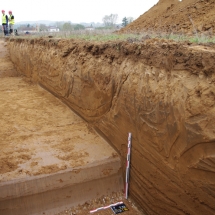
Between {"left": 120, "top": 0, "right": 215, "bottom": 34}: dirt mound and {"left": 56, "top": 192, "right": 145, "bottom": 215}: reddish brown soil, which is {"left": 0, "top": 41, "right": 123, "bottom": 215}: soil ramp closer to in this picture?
{"left": 56, "top": 192, "right": 145, "bottom": 215}: reddish brown soil

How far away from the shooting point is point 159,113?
3320 mm

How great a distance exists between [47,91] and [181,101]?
232 inches

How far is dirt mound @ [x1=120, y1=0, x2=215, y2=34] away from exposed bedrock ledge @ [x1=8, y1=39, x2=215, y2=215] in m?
2.56

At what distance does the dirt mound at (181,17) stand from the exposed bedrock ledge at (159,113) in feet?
8.40

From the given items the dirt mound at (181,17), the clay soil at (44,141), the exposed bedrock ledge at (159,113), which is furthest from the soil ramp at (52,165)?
the dirt mound at (181,17)

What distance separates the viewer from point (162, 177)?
3311 millimetres

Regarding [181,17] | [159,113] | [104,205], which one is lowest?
[104,205]

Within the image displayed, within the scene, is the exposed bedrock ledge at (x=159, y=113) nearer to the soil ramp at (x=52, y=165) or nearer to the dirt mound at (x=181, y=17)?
the soil ramp at (x=52, y=165)

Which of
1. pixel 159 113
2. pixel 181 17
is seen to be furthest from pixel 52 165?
pixel 181 17

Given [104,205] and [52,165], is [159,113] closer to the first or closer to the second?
[104,205]

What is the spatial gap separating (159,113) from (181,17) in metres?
5.68

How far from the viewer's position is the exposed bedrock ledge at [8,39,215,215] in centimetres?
269

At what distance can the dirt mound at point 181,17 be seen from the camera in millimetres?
6811

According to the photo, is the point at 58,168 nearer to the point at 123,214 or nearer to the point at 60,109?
the point at 123,214
